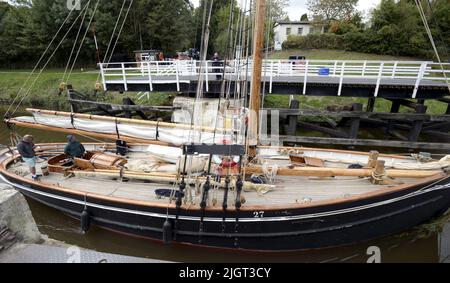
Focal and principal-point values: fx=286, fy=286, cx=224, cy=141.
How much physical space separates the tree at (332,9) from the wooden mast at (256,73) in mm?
35014

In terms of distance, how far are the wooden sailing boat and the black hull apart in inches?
0.9

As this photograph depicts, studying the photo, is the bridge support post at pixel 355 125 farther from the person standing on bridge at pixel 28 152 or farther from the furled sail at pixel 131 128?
the person standing on bridge at pixel 28 152

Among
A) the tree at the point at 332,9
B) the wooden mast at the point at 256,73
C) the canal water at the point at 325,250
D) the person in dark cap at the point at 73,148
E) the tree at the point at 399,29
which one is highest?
the tree at the point at 332,9

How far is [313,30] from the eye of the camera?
38.5 meters

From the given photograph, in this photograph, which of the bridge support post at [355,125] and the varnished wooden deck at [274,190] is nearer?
the varnished wooden deck at [274,190]

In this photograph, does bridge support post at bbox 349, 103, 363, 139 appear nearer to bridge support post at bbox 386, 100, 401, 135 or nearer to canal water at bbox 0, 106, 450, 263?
bridge support post at bbox 386, 100, 401, 135

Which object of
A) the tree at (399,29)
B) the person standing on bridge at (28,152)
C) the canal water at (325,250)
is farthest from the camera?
the tree at (399,29)

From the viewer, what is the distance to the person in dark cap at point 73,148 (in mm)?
8312

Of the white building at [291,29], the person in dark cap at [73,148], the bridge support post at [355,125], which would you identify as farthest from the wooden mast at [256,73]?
the white building at [291,29]

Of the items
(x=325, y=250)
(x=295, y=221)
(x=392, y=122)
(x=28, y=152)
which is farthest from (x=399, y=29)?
(x=28, y=152)

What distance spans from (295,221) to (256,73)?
361 centimetres

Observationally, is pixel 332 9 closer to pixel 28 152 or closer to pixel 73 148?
pixel 73 148

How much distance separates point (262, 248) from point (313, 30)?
37981 millimetres
